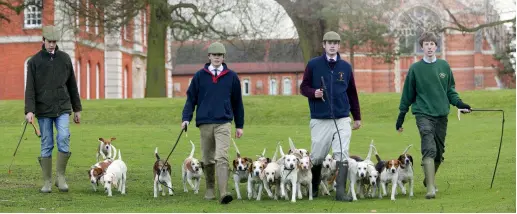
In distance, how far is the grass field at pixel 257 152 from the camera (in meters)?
12.6

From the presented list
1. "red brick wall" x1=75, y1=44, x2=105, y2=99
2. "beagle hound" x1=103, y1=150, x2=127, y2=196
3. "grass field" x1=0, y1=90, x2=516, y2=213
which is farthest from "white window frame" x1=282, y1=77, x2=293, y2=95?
"beagle hound" x1=103, y1=150, x2=127, y2=196

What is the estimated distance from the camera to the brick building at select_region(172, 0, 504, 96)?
172ft

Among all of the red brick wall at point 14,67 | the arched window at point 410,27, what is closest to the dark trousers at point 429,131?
the arched window at point 410,27

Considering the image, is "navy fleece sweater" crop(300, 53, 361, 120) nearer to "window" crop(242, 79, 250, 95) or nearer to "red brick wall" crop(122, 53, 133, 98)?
"red brick wall" crop(122, 53, 133, 98)

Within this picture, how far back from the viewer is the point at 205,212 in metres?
11.8

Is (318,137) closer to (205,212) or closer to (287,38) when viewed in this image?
(205,212)

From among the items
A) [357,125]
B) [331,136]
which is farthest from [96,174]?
[357,125]

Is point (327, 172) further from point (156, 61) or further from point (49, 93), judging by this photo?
point (156, 61)

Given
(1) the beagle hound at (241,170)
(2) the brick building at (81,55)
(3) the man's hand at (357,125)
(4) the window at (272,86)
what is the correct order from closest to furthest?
(3) the man's hand at (357,125) < (1) the beagle hound at (241,170) < (2) the brick building at (81,55) < (4) the window at (272,86)

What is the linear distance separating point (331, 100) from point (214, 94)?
148 cm

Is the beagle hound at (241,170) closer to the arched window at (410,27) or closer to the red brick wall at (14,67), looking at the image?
the arched window at (410,27)

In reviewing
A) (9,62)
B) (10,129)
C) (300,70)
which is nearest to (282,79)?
(300,70)

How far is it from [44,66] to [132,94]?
55543mm

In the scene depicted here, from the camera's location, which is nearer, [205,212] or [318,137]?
[205,212]
